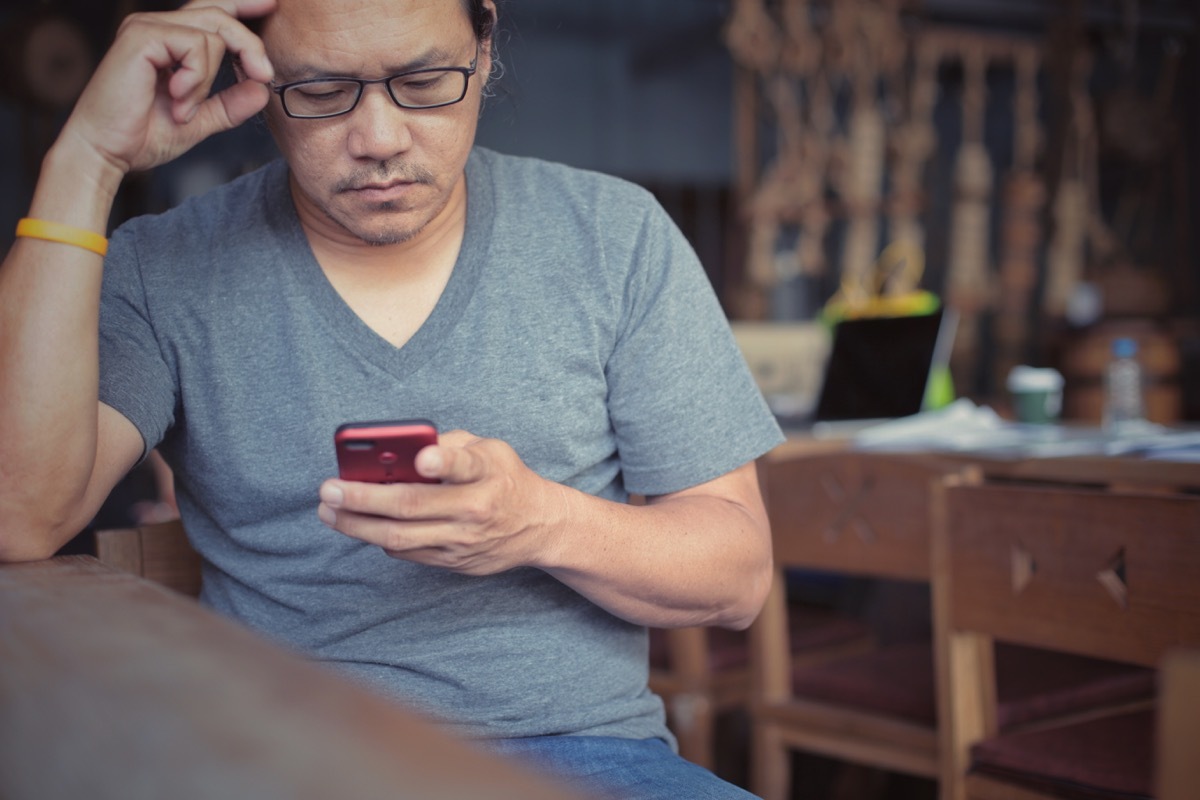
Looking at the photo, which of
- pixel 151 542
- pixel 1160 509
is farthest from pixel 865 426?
pixel 151 542

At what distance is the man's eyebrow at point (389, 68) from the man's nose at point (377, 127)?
23 mm

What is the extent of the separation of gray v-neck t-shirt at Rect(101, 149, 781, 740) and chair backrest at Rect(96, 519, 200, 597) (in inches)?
4.1

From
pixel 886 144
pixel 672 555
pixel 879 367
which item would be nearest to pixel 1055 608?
pixel 672 555

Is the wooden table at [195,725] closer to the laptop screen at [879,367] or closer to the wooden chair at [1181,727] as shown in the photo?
the wooden chair at [1181,727]

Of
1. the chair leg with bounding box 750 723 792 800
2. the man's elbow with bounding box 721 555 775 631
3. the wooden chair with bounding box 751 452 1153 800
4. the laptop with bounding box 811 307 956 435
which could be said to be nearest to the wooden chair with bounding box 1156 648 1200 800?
the man's elbow with bounding box 721 555 775 631

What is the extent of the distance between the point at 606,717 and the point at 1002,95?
21.7 feet

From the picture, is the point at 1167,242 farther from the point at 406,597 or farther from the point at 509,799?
the point at 509,799

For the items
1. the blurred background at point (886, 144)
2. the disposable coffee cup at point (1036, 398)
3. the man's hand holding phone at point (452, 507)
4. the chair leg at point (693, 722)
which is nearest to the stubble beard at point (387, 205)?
the man's hand holding phone at point (452, 507)

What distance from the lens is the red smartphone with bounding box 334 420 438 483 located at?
928 millimetres

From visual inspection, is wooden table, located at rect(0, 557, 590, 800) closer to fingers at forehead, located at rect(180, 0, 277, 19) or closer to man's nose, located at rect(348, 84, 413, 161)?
man's nose, located at rect(348, 84, 413, 161)

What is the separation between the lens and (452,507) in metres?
0.93

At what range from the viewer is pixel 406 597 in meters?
1.24

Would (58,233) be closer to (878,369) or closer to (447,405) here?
(447,405)

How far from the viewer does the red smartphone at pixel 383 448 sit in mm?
928
